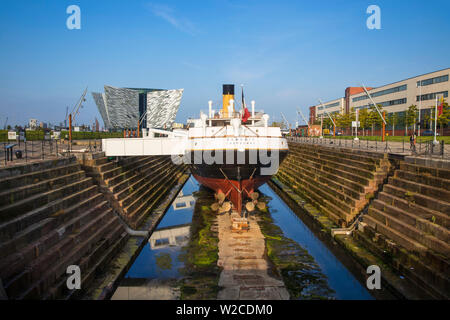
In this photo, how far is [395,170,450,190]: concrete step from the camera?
37.1 feet

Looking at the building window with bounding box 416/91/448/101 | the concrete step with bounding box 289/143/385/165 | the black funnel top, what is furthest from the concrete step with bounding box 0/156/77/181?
the building window with bounding box 416/91/448/101

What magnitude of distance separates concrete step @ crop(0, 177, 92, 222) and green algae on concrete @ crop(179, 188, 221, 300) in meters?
5.53

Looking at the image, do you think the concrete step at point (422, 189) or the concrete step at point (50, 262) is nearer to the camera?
the concrete step at point (50, 262)

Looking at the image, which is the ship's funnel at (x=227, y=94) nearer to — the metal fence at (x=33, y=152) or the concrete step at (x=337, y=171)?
the concrete step at (x=337, y=171)

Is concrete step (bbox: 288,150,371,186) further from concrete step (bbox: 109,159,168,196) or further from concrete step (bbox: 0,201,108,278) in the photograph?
concrete step (bbox: 0,201,108,278)

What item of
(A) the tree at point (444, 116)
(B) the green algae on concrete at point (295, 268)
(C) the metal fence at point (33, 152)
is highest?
(A) the tree at point (444, 116)

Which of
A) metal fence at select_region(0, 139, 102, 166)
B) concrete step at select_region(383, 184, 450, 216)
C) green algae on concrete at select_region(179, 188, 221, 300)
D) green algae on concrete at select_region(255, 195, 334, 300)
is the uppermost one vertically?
metal fence at select_region(0, 139, 102, 166)

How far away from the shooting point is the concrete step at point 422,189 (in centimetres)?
1101

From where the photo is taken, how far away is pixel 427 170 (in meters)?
12.7

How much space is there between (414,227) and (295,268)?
15.5ft

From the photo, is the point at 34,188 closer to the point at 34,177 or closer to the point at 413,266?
the point at 34,177

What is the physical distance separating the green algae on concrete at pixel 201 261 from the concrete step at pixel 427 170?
30.4 ft

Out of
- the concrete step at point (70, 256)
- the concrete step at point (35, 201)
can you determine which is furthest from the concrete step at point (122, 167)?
the concrete step at point (70, 256)

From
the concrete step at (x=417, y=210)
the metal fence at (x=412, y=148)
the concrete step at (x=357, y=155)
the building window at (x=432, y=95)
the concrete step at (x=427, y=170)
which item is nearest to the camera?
the concrete step at (x=417, y=210)
